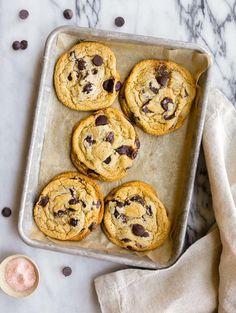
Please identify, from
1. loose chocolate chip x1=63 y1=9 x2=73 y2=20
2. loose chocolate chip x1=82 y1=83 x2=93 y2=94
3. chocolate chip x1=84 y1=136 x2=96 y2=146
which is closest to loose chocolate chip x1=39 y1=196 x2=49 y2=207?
chocolate chip x1=84 y1=136 x2=96 y2=146

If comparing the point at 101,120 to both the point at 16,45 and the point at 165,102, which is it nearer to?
the point at 165,102

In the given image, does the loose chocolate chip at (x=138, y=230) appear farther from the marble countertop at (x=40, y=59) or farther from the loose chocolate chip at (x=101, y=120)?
the loose chocolate chip at (x=101, y=120)

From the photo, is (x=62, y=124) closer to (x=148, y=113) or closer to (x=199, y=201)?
(x=148, y=113)

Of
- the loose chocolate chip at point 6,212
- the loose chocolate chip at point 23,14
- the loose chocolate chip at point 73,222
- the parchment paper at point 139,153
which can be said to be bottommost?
the loose chocolate chip at point 6,212

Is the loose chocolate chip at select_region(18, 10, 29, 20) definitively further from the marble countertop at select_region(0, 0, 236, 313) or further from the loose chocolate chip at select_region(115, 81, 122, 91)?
the loose chocolate chip at select_region(115, 81, 122, 91)

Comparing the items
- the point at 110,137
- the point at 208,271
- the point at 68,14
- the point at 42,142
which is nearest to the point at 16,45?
the point at 68,14

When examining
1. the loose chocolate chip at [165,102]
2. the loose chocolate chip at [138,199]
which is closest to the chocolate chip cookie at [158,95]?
the loose chocolate chip at [165,102]
